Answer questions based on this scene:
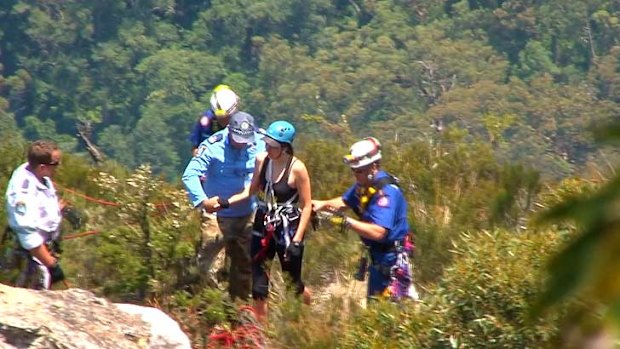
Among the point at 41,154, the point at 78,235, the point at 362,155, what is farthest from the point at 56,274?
the point at 78,235

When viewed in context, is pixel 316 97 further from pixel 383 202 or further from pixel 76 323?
pixel 76 323

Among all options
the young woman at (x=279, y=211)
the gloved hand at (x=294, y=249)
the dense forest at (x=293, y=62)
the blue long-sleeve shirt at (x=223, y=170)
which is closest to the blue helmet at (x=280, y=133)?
the young woman at (x=279, y=211)

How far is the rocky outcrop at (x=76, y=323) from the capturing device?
18.2 feet

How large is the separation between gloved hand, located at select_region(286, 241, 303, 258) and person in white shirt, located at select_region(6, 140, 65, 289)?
1.11 metres

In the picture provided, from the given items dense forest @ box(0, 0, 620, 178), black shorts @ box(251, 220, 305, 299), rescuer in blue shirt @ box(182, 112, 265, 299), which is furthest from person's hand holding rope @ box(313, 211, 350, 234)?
dense forest @ box(0, 0, 620, 178)

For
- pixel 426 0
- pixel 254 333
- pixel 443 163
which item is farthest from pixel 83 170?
pixel 426 0

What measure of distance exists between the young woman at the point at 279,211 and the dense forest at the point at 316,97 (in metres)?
0.67

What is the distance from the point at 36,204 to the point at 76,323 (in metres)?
1.01

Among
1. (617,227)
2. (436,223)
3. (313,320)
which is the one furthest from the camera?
(436,223)

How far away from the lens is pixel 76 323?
5.86 m

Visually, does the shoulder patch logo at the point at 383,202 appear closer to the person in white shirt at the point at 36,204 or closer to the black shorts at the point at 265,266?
the black shorts at the point at 265,266

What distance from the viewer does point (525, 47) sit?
67500 mm

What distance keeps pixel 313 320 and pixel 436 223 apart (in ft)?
9.40

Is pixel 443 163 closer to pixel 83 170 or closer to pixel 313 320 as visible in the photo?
pixel 83 170
